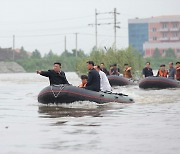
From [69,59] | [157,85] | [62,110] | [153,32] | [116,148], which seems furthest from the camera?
[153,32]

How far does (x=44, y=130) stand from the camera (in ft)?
39.0

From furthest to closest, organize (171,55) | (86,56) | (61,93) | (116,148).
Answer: (171,55) → (86,56) → (61,93) → (116,148)

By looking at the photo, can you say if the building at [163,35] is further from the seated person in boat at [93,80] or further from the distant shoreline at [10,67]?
the seated person in boat at [93,80]

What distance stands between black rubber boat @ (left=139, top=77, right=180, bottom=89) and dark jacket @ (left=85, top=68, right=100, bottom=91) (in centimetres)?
1108

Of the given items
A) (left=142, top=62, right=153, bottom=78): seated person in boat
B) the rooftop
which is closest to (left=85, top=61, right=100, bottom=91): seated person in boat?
(left=142, top=62, right=153, bottom=78): seated person in boat

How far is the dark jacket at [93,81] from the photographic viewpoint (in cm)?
1928

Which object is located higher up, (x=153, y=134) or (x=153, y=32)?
(x=153, y=32)

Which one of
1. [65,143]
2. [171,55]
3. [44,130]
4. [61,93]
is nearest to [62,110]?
[61,93]

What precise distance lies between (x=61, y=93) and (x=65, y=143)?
8.72m

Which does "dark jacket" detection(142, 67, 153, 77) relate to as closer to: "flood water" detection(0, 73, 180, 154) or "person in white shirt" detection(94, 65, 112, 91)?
"person in white shirt" detection(94, 65, 112, 91)

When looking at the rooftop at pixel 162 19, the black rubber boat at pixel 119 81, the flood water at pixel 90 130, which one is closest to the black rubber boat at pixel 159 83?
the black rubber boat at pixel 119 81

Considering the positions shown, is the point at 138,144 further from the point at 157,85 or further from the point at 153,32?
the point at 153,32

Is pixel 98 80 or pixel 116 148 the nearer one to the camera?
pixel 116 148

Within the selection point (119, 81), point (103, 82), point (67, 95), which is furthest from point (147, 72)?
point (67, 95)
